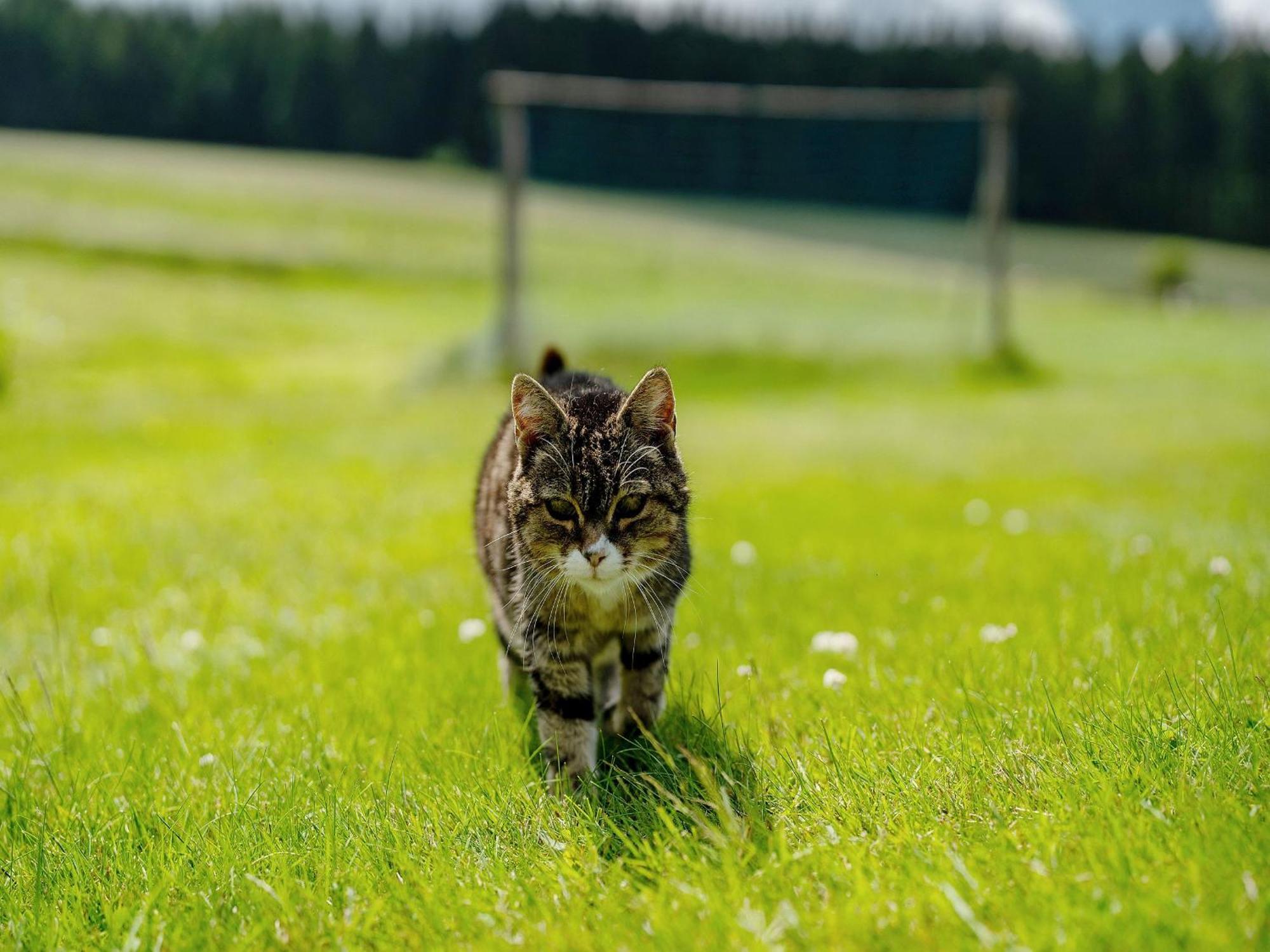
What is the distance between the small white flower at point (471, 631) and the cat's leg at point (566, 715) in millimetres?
1132

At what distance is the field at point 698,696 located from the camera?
215 centimetres

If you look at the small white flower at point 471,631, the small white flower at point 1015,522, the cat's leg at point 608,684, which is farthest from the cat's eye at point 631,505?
the small white flower at point 1015,522

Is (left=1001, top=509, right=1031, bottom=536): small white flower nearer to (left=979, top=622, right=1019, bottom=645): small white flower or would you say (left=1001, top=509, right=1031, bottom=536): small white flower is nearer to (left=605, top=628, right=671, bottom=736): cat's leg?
(left=979, top=622, right=1019, bottom=645): small white flower

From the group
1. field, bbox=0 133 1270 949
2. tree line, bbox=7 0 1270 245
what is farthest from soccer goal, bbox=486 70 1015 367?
tree line, bbox=7 0 1270 245

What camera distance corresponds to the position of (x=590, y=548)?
116 inches

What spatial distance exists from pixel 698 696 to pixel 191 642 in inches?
94.1

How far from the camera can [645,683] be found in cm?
329

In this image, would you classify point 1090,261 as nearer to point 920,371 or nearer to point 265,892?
point 920,371

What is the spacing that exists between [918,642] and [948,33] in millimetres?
50650

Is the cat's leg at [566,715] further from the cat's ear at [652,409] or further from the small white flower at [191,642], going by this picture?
the small white flower at [191,642]

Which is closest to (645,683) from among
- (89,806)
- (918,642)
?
(918,642)

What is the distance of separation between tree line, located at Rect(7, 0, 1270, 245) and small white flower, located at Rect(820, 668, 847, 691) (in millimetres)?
38854

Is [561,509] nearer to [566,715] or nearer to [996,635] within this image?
[566,715]

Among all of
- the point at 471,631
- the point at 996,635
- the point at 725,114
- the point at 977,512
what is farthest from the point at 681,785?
the point at 725,114
